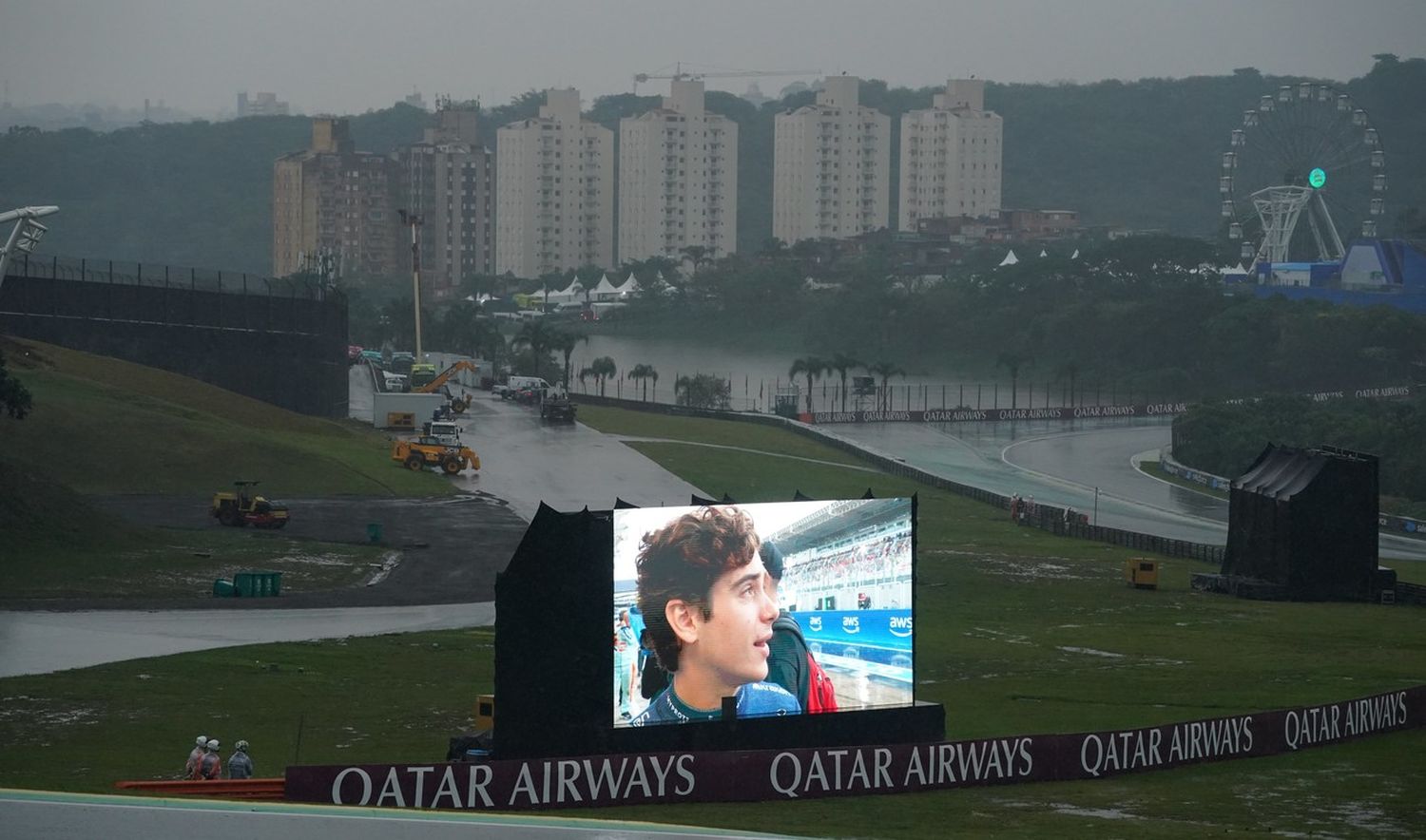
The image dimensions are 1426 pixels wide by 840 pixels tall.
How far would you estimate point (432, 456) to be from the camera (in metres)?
81.2

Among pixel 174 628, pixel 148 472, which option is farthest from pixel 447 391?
pixel 174 628

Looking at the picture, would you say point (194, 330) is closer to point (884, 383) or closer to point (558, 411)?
point (558, 411)

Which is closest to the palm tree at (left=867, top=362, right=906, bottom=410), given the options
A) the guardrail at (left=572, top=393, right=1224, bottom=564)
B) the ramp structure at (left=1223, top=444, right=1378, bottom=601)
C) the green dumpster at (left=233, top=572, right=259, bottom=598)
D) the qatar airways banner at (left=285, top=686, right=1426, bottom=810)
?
the guardrail at (left=572, top=393, right=1224, bottom=564)

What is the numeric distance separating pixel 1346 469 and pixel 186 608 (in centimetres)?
3524

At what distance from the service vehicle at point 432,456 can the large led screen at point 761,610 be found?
51.7m

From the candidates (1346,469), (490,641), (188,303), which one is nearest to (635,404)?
(188,303)

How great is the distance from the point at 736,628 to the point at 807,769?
2.52 metres

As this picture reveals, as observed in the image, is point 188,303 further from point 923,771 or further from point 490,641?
point 923,771

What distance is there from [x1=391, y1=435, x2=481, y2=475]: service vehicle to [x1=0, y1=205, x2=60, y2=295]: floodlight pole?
2203 centimetres

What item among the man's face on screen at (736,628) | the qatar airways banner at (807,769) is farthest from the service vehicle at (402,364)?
the man's face on screen at (736,628)

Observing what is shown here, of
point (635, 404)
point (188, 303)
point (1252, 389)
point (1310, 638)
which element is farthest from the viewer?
point (1252, 389)

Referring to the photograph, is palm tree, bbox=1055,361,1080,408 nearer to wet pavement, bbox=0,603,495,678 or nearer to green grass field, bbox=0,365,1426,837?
green grass field, bbox=0,365,1426,837

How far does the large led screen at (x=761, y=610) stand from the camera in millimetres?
29109

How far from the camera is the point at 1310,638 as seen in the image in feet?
165
